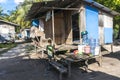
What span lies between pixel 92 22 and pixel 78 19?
2.78 feet

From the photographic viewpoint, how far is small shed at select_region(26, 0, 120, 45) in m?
12.0

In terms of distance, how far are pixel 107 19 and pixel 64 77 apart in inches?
235

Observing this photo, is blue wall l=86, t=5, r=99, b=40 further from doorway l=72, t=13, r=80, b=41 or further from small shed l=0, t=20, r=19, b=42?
small shed l=0, t=20, r=19, b=42

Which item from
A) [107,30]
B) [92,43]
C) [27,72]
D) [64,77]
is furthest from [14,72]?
[107,30]

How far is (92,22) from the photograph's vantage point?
12477mm

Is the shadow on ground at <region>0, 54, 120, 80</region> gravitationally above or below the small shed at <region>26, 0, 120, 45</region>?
below

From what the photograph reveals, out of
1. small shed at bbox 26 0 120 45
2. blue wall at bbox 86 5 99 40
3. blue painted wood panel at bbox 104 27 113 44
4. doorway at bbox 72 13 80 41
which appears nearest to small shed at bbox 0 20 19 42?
small shed at bbox 26 0 120 45

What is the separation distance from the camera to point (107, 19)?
1349cm

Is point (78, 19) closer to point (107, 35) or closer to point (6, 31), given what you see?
point (107, 35)

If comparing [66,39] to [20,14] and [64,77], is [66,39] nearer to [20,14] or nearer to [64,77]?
[64,77]

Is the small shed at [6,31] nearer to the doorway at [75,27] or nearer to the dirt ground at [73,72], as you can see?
the doorway at [75,27]

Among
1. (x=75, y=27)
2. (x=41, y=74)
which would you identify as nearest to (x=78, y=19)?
(x=75, y=27)

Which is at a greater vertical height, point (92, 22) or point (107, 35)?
point (92, 22)

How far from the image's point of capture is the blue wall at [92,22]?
1221cm
